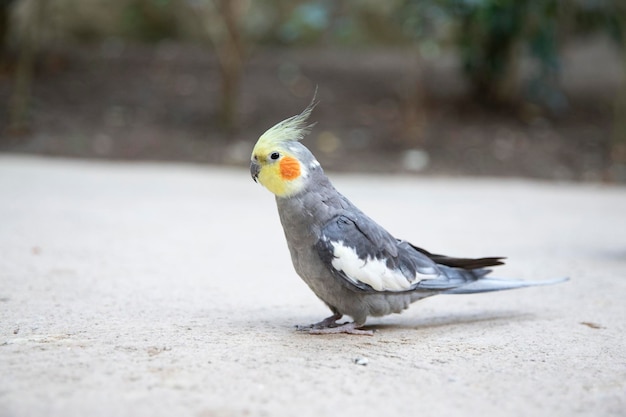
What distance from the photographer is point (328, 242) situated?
308 cm

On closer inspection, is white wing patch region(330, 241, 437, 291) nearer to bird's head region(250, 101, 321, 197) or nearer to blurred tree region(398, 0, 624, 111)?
bird's head region(250, 101, 321, 197)

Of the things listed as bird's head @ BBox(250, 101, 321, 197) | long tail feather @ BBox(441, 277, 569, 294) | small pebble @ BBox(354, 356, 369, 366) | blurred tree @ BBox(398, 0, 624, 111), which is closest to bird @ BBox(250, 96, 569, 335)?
bird's head @ BBox(250, 101, 321, 197)

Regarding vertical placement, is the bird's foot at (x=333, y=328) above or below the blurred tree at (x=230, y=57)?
below

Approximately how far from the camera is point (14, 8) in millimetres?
11539

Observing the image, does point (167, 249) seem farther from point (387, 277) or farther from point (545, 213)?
point (545, 213)

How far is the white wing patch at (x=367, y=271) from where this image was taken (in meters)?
3.07

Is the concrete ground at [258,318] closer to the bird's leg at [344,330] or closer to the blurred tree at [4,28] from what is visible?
the bird's leg at [344,330]

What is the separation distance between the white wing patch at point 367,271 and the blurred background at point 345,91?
19.6ft

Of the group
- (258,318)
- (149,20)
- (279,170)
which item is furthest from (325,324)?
(149,20)

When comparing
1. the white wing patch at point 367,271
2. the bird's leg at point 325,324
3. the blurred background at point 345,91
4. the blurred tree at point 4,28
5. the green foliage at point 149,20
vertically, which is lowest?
the bird's leg at point 325,324

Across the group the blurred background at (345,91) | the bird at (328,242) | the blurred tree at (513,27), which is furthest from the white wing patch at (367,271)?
the blurred tree at (513,27)

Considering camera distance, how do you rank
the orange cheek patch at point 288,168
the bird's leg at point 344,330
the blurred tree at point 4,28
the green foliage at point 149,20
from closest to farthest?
the orange cheek patch at point 288,168
the bird's leg at point 344,330
the blurred tree at point 4,28
the green foliage at point 149,20

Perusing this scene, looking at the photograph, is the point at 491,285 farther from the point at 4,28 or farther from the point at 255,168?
the point at 4,28

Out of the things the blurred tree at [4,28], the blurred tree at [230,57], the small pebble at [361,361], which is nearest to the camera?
the small pebble at [361,361]
